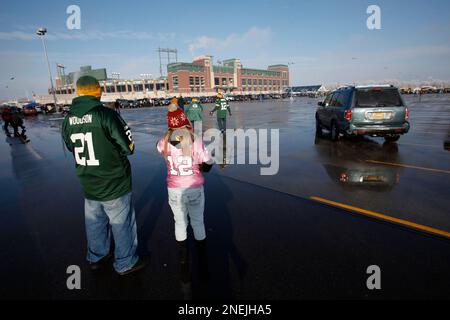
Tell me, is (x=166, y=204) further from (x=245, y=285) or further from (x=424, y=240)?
(x=424, y=240)

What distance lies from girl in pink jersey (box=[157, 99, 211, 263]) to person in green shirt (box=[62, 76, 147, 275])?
46 centimetres

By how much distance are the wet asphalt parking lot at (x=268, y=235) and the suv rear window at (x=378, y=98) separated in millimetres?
2457

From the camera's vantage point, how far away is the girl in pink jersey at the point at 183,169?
9.27ft

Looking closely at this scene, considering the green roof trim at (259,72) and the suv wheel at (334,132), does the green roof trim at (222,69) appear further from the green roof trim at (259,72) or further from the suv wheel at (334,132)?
the suv wheel at (334,132)

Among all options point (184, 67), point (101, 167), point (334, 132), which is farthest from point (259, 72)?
point (101, 167)

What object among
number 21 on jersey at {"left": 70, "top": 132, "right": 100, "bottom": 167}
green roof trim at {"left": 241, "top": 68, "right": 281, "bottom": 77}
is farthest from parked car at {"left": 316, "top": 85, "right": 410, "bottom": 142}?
green roof trim at {"left": 241, "top": 68, "right": 281, "bottom": 77}

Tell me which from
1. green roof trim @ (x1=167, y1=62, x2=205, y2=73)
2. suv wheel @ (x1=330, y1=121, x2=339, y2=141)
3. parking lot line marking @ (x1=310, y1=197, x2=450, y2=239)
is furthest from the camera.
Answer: green roof trim @ (x1=167, y1=62, x2=205, y2=73)

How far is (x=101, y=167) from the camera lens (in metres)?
2.78

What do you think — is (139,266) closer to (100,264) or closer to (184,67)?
(100,264)

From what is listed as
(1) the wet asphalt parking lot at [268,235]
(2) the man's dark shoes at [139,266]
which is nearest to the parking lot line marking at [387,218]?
(1) the wet asphalt parking lot at [268,235]

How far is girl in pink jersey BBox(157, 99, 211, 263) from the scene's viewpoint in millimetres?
2826

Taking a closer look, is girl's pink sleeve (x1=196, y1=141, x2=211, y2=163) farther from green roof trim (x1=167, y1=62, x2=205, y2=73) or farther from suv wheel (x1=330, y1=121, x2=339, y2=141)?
green roof trim (x1=167, y1=62, x2=205, y2=73)

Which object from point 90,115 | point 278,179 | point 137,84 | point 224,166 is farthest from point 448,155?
point 137,84

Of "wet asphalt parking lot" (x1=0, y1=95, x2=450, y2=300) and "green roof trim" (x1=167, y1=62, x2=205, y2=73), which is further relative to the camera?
"green roof trim" (x1=167, y1=62, x2=205, y2=73)
